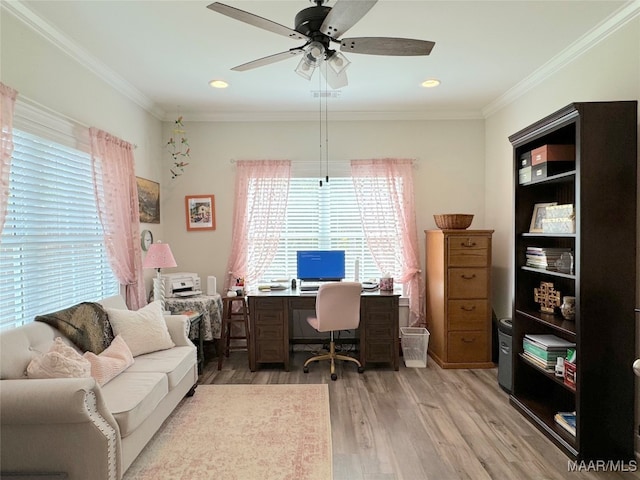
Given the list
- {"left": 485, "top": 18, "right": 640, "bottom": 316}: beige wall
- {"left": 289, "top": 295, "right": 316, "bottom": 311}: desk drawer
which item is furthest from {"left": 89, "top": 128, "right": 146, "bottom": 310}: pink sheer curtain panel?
{"left": 485, "top": 18, "right": 640, "bottom": 316}: beige wall

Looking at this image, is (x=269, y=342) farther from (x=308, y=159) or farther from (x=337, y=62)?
(x=337, y=62)

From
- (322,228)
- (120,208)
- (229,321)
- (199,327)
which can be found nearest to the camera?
(120,208)

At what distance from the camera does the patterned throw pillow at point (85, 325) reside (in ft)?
7.39

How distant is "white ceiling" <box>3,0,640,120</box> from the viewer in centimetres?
223

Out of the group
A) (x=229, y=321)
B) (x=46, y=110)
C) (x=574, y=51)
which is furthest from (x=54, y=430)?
(x=574, y=51)

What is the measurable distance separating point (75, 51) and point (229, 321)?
2.70m

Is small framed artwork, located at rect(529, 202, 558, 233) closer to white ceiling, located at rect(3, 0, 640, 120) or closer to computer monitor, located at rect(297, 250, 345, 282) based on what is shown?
white ceiling, located at rect(3, 0, 640, 120)

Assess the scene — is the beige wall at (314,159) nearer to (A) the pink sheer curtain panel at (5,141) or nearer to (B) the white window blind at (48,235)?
(B) the white window blind at (48,235)

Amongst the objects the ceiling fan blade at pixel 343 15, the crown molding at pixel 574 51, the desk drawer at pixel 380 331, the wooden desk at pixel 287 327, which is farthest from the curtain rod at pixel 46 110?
the crown molding at pixel 574 51

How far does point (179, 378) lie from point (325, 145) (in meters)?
2.94

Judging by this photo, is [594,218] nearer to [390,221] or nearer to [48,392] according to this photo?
[390,221]

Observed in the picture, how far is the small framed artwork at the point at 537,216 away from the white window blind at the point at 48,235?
3.62 meters

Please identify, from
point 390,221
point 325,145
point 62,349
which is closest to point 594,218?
point 390,221

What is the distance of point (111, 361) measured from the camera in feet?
7.47
